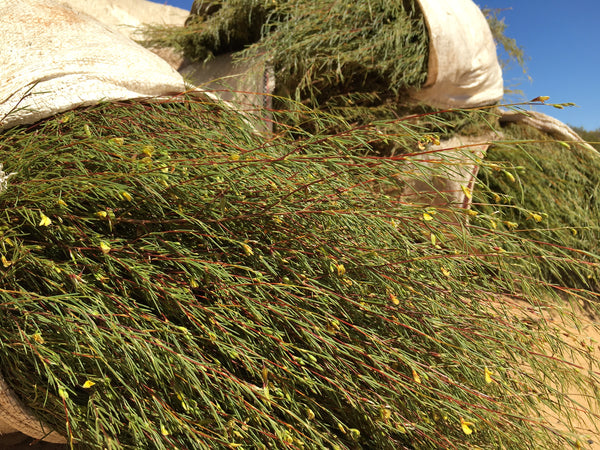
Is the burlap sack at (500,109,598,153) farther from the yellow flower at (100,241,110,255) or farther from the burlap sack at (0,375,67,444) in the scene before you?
the burlap sack at (0,375,67,444)

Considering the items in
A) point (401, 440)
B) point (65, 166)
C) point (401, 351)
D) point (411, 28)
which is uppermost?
point (411, 28)

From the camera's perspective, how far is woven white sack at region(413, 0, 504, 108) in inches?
81.3

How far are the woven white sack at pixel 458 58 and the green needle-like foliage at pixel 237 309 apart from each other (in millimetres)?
1154

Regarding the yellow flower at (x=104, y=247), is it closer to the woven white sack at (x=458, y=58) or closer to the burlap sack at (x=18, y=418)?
the burlap sack at (x=18, y=418)

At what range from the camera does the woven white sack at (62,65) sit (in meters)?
1.24

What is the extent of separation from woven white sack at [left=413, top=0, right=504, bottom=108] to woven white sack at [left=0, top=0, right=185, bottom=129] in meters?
1.06

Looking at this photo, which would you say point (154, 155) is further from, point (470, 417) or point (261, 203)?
point (470, 417)

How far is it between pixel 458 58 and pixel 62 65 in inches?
59.3

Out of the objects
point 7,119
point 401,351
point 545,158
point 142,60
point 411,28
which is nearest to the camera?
point 401,351

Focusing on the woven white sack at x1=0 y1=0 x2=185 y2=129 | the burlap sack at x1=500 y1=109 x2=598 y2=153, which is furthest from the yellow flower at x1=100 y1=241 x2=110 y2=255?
the burlap sack at x1=500 y1=109 x2=598 y2=153

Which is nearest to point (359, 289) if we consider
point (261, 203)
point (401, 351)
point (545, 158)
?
point (401, 351)

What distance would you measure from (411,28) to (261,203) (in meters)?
1.38

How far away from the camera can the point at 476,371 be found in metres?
1.09

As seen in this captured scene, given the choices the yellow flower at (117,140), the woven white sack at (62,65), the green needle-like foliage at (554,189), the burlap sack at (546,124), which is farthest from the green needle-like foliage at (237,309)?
the burlap sack at (546,124)
